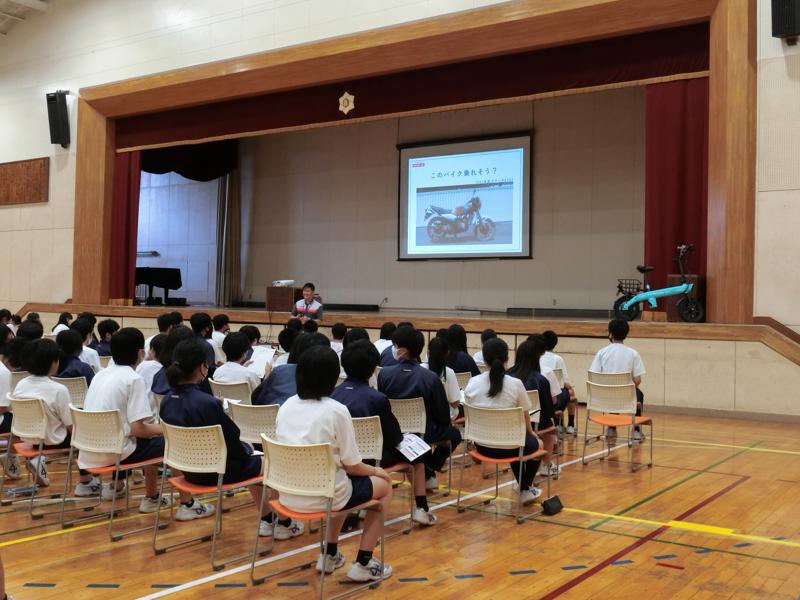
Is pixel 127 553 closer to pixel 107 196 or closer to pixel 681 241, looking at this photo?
pixel 681 241

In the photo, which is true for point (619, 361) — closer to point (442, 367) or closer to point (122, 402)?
point (442, 367)

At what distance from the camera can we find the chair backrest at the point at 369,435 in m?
3.88

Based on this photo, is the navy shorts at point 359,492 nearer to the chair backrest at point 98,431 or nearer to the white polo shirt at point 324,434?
the white polo shirt at point 324,434

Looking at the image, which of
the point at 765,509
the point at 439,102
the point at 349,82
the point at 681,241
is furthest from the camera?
the point at 349,82

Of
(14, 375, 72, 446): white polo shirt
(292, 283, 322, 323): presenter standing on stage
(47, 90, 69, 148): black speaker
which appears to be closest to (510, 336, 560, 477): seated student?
(14, 375, 72, 446): white polo shirt

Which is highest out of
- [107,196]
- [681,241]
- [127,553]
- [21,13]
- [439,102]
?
[21,13]

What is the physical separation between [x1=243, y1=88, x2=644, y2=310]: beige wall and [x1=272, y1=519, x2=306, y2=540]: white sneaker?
32.0ft

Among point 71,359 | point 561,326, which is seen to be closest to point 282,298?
point 561,326

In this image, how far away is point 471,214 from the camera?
45.8 feet

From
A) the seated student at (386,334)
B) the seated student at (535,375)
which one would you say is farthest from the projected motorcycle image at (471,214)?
the seated student at (535,375)

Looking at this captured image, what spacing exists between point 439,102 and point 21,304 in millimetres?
10184

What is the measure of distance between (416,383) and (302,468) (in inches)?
58.8

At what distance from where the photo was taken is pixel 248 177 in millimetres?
17781

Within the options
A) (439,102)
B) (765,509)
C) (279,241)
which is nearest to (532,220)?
(439,102)
